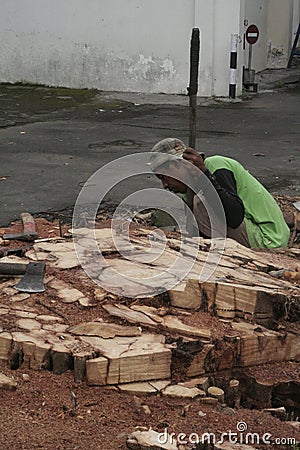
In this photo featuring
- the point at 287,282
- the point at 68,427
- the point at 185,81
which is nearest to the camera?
the point at 68,427

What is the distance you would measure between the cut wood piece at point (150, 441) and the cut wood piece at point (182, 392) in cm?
34

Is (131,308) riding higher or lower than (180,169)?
lower

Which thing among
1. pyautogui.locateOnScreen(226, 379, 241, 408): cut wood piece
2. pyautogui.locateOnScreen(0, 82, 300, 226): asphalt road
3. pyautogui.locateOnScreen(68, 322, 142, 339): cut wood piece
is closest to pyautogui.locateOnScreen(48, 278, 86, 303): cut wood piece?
pyautogui.locateOnScreen(68, 322, 142, 339): cut wood piece

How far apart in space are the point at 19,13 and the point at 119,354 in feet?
45.4

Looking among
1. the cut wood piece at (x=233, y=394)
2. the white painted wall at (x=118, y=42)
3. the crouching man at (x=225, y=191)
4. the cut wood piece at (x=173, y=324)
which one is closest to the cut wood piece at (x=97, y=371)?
the cut wood piece at (x=173, y=324)

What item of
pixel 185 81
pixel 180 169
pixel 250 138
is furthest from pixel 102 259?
pixel 185 81

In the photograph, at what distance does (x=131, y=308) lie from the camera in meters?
3.98

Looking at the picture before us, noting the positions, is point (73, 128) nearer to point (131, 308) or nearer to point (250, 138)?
point (250, 138)

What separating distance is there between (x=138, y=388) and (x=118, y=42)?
1290 centimetres

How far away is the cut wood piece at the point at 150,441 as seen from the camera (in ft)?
10.1

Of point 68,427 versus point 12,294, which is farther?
point 12,294

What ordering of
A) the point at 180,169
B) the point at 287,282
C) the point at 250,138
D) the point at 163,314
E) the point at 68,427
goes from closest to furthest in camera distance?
the point at 68,427
the point at 163,314
the point at 287,282
the point at 180,169
the point at 250,138

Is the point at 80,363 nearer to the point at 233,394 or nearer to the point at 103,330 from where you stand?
the point at 103,330

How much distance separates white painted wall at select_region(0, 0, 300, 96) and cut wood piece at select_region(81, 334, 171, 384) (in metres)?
11.9
